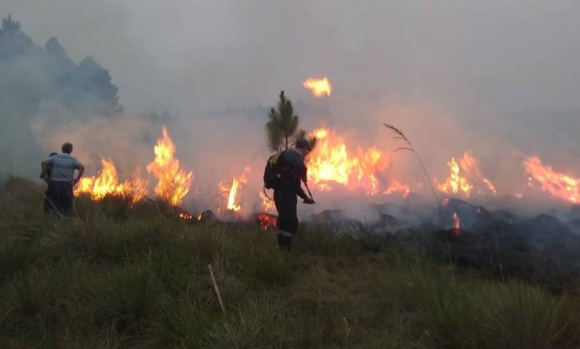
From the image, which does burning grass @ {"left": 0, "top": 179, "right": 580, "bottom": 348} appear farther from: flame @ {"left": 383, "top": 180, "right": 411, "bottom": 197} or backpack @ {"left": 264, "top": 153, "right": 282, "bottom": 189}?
flame @ {"left": 383, "top": 180, "right": 411, "bottom": 197}

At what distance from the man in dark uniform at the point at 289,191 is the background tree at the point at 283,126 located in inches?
141

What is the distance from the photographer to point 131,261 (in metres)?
5.32

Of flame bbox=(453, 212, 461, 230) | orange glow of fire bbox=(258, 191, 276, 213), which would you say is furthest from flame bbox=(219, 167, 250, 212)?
flame bbox=(453, 212, 461, 230)

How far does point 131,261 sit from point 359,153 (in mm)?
11055

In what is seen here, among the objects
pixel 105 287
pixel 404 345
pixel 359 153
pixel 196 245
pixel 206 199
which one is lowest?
pixel 404 345

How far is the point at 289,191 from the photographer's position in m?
6.59

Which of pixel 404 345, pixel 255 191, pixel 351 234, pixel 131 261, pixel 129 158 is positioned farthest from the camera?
pixel 129 158

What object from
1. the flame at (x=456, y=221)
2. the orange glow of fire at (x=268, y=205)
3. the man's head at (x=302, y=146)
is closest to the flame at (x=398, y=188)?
the orange glow of fire at (x=268, y=205)

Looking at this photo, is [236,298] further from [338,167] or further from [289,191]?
[338,167]

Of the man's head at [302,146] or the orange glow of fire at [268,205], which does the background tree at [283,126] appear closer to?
the orange glow of fire at [268,205]

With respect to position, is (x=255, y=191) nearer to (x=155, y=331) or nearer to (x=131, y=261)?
(x=131, y=261)

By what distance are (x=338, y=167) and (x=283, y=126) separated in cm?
443

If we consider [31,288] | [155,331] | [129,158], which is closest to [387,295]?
[155,331]

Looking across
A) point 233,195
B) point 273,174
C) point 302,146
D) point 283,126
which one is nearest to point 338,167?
point 233,195
